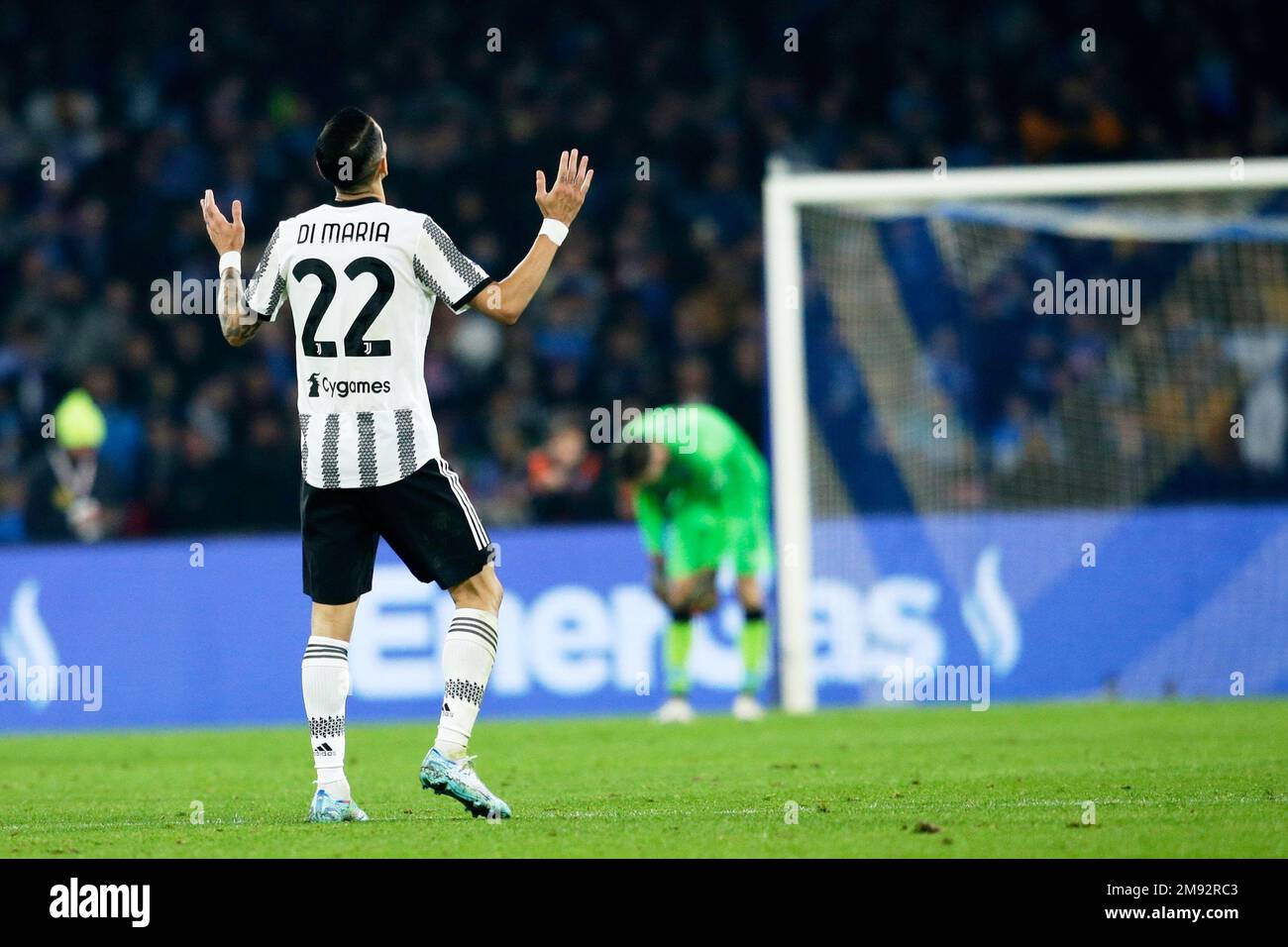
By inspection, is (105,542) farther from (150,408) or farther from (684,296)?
(684,296)

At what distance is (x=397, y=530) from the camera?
680cm

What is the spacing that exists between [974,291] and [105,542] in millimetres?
6680

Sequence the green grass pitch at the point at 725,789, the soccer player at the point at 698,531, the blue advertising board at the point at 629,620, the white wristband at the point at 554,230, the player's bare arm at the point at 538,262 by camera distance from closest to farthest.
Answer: the green grass pitch at the point at 725,789
the player's bare arm at the point at 538,262
the white wristband at the point at 554,230
the soccer player at the point at 698,531
the blue advertising board at the point at 629,620

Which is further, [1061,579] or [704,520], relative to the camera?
[1061,579]

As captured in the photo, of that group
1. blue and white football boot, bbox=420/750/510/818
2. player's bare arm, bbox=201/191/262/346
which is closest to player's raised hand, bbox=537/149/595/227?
player's bare arm, bbox=201/191/262/346

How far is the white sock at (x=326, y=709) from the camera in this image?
6.79 meters

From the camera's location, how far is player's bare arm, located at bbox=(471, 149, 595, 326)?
6.59 metres

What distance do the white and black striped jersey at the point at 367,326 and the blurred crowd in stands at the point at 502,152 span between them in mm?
8956

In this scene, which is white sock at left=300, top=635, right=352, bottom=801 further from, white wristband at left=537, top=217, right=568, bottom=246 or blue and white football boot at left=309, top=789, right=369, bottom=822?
white wristband at left=537, top=217, right=568, bottom=246

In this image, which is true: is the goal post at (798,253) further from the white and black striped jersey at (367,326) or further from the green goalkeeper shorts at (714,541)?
the white and black striped jersey at (367,326)

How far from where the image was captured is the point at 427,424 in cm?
681

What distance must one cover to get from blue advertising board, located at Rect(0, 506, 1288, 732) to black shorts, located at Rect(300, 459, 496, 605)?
7181mm

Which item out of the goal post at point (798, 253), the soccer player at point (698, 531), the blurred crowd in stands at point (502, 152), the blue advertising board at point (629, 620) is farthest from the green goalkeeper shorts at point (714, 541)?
the blurred crowd in stands at point (502, 152)
